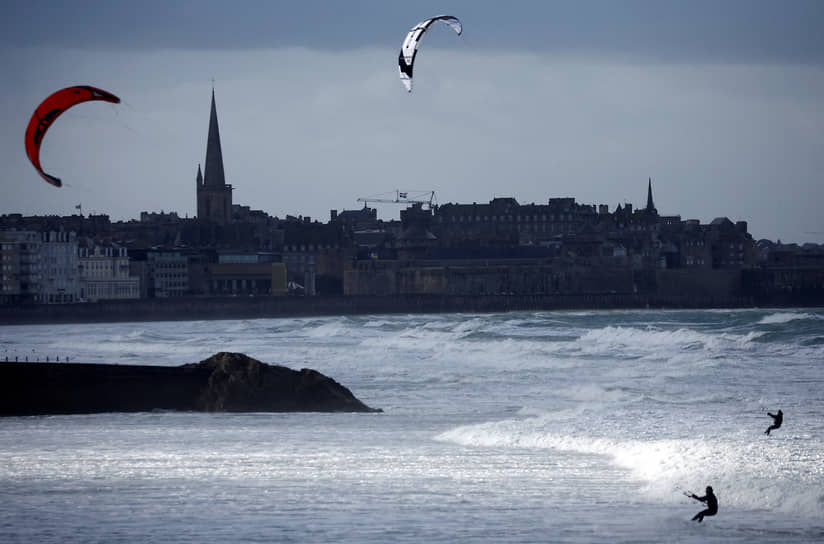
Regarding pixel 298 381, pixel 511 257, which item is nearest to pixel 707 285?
pixel 511 257

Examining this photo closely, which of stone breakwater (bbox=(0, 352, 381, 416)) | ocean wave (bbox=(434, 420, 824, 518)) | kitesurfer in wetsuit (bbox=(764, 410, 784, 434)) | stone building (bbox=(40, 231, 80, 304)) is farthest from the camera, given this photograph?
stone building (bbox=(40, 231, 80, 304))

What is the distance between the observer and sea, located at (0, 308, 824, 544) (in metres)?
14.6

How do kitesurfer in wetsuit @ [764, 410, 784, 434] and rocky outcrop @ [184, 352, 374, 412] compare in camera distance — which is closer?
kitesurfer in wetsuit @ [764, 410, 784, 434]

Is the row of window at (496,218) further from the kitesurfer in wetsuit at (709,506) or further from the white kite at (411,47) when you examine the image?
the kitesurfer in wetsuit at (709,506)

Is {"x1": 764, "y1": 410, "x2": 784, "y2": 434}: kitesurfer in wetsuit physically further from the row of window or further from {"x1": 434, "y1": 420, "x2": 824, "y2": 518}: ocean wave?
the row of window

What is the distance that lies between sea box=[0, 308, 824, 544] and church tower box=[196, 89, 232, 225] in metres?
110

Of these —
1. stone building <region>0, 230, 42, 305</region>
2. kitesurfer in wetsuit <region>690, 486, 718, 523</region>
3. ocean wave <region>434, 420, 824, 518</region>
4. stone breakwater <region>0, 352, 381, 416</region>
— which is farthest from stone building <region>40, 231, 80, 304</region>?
kitesurfer in wetsuit <region>690, 486, 718, 523</region>

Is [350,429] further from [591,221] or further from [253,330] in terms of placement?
[591,221]

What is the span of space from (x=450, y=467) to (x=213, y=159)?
417 feet

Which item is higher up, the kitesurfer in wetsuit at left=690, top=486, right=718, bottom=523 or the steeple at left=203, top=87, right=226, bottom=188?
the steeple at left=203, top=87, right=226, bottom=188

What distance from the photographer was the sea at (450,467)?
14.6 m

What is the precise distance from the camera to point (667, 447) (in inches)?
753

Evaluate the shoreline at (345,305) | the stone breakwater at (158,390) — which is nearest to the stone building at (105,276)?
the shoreline at (345,305)

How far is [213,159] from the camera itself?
143 metres
